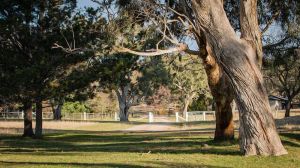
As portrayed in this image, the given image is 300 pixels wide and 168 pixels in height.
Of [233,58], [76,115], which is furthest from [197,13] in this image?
[76,115]

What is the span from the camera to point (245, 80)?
1408cm

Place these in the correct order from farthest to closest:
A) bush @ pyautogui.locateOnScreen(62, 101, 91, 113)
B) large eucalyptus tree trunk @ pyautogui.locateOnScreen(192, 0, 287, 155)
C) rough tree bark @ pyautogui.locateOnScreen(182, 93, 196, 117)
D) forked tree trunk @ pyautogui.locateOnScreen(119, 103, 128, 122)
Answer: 1. bush @ pyautogui.locateOnScreen(62, 101, 91, 113)
2. rough tree bark @ pyautogui.locateOnScreen(182, 93, 196, 117)
3. forked tree trunk @ pyautogui.locateOnScreen(119, 103, 128, 122)
4. large eucalyptus tree trunk @ pyautogui.locateOnScreen(192, 0, 287, 155)

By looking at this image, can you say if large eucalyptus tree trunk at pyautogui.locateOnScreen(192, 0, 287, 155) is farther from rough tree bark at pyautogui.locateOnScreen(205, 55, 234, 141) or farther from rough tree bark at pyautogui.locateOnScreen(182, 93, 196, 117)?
rough tree bark at pyautogui.locateOnScreen(182, 93, 196, 117)

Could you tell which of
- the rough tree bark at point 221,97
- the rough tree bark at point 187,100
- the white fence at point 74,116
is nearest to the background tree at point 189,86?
the rough tree bark at point 187,100

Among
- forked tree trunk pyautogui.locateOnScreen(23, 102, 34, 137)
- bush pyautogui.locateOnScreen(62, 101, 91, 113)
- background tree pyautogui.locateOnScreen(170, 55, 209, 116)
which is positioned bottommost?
forked tree trunk pyautogui.locateOnScreen(23, 102, 34, 137)

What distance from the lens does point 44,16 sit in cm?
2839

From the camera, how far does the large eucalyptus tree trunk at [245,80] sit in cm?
1393

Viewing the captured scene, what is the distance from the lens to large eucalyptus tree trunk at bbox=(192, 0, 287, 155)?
1393 centimetres

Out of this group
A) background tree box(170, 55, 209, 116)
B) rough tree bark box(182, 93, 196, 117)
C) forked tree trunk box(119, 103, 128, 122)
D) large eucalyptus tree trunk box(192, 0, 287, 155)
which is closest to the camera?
large eucalyptus tree trunk box(192, 0, 287, 155)

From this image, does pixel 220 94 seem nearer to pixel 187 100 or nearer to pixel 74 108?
pixel 187 100

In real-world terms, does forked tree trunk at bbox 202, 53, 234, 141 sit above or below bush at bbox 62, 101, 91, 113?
below

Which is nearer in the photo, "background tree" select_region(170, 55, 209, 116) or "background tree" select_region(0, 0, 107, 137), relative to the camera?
"background tree" select_region(0, 0, 107, 137)

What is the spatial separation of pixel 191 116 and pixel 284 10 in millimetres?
46270

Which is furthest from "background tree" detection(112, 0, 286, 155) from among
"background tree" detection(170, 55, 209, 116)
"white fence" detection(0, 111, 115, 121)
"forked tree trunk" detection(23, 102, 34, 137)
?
"background tree" detection(170, 55, 209, 116)
